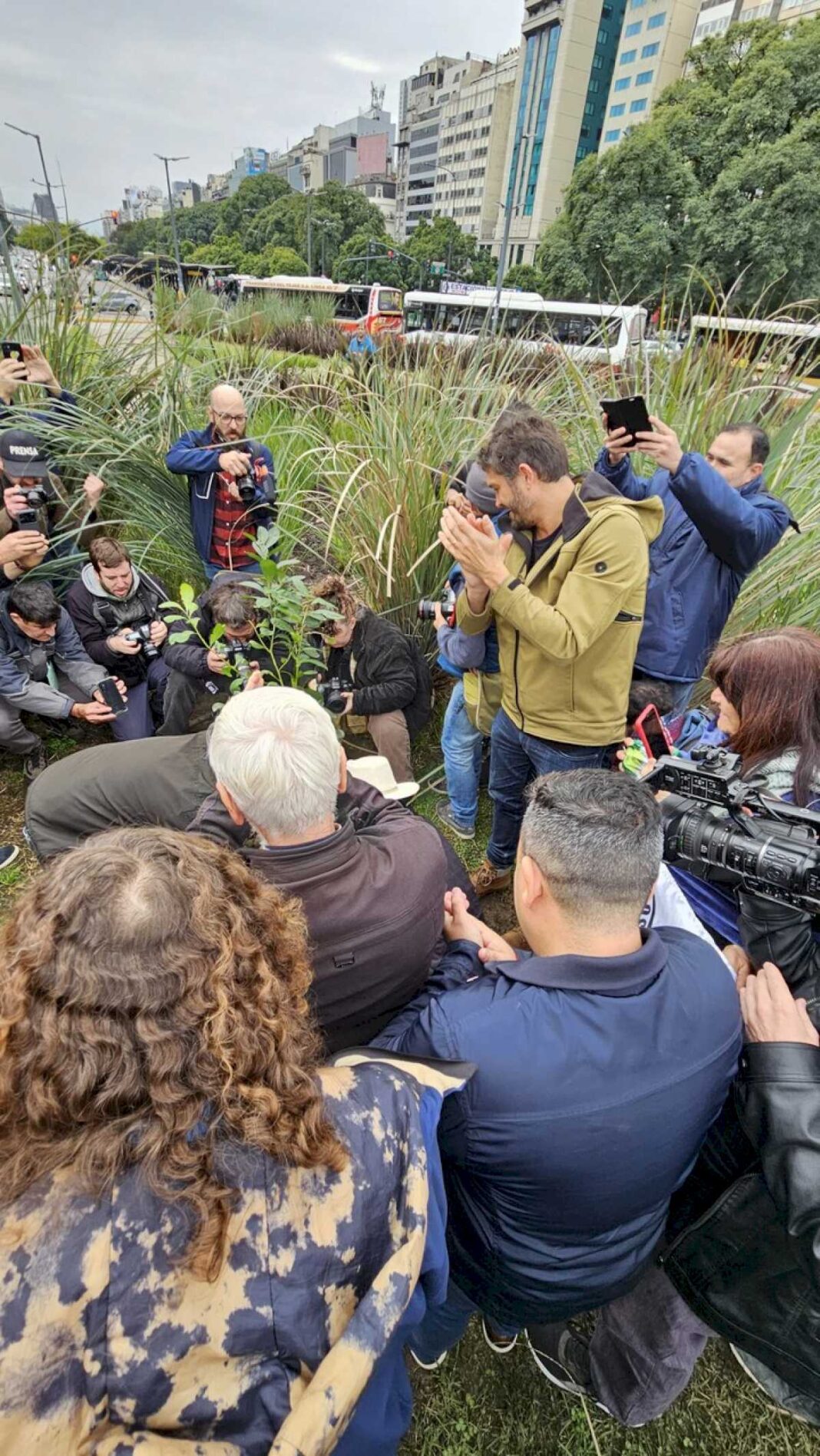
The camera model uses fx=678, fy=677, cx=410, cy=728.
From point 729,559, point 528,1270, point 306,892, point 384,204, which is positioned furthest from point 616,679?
point 384,204

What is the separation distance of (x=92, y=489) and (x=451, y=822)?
8.74ft

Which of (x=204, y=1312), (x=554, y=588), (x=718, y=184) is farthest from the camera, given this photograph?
(x=718, y=184)

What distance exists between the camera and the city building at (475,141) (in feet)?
229

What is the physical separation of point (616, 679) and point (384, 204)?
126m

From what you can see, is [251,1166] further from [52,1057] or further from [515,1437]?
[515,1437]

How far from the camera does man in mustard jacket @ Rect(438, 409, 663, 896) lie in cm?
218

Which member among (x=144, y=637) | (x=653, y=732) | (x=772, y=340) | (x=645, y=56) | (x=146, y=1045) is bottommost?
(x=144, y=637)

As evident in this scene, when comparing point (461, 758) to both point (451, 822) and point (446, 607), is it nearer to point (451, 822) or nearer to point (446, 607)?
point (451, 822)

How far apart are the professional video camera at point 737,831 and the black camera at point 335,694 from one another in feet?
6.40

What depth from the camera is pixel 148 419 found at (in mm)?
4230

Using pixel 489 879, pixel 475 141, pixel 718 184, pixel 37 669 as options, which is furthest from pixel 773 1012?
pixel 475 141

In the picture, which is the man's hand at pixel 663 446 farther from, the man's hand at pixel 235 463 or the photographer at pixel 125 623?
the photographer at pixel 125 623

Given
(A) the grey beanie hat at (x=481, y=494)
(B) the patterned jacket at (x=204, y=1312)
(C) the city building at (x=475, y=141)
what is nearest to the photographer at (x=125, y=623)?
(A) the grey beanie hat at (x=481, y=494)

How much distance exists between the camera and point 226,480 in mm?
3758
